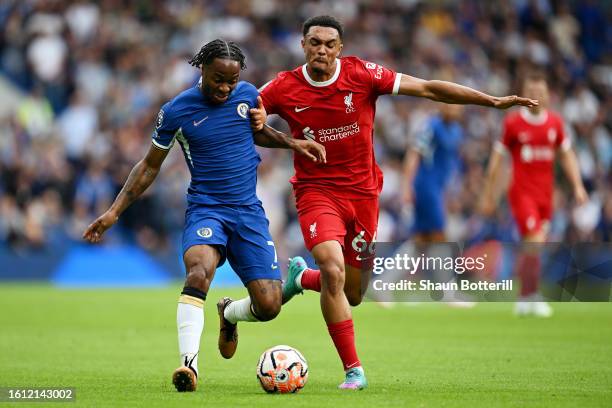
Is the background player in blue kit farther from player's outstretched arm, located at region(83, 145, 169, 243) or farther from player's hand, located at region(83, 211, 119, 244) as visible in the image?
player's hand, located at region(83, 211, 119, 244)

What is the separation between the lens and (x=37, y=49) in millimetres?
25094

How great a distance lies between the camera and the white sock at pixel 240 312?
9781 millimetres

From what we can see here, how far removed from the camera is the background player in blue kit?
1772 cm

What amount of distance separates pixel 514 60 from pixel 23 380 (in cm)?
2246

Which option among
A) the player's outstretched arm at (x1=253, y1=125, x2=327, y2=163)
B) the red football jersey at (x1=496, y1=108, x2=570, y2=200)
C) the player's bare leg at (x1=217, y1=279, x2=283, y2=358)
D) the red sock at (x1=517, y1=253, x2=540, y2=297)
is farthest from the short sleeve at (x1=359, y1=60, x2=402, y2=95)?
the red sock at (x1=517, y1=253, x2=540, y2=297)

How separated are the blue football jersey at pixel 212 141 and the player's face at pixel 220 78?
0.41 feet

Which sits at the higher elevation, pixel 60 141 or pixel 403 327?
pixel 60 141

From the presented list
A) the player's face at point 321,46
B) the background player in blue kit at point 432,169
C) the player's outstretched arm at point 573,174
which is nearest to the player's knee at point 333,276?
the player's face at point 321,46

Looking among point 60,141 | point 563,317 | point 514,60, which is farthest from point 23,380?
point 514,60

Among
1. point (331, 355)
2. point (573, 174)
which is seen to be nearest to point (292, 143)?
point (331, 355)

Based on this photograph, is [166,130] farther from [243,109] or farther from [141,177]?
[243,109]

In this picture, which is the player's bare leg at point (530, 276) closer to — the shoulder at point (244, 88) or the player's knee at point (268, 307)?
the player's knee at point (268, 307)

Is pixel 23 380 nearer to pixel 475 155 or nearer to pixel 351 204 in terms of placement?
pixel 351 204

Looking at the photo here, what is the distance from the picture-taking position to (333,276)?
894cm
